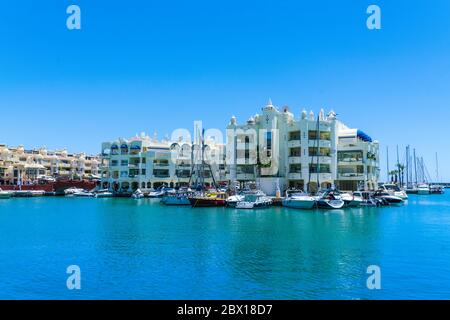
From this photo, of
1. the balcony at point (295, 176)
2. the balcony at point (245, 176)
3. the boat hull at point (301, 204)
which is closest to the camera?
the boat hull at point (301, 204)

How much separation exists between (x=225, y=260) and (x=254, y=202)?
4135cm

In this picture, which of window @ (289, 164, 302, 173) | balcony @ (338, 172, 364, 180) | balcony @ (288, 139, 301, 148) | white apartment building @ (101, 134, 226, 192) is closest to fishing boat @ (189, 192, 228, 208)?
window @ (289, 164, 302, 173)

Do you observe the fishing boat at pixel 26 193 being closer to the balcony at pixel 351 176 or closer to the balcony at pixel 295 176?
the balcony at pixel 295 176

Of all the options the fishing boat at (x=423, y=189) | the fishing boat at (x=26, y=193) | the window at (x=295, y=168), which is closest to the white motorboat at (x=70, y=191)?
the fishing boat at (x=26, y=193)

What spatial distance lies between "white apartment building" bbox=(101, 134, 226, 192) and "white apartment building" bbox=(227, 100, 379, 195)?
26.0m

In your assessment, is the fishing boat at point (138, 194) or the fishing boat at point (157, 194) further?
the fishing boat at point (138, 194)

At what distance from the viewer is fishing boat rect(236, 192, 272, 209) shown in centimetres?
6712

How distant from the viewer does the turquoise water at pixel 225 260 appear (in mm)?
20281

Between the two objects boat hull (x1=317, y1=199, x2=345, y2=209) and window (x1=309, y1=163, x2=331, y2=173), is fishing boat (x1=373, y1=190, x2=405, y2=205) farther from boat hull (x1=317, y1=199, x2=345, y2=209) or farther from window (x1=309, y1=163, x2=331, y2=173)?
boat hull (x1=317, y1=199, x2=345, y2=209)

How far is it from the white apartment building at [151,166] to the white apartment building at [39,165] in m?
29.1

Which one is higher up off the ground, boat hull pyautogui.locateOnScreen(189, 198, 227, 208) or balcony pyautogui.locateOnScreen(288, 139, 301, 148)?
balcony pyautogui.locateOnScreen(288, 139, 301, 148)

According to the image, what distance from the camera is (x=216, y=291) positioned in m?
20.0

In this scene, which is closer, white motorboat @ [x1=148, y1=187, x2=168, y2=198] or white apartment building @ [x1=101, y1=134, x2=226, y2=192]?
white motorboat @ [x1=148, y1=187, x2=168, y2=198]
